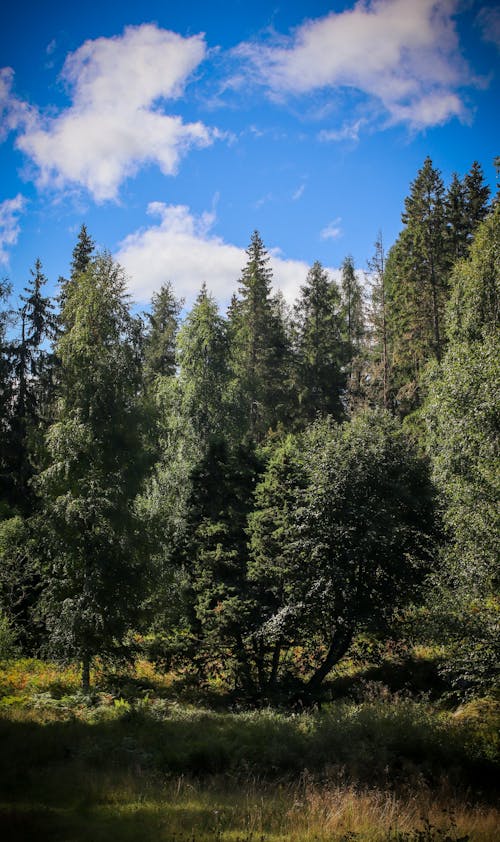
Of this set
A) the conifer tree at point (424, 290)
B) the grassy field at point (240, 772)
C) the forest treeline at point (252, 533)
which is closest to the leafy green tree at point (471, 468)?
the forest treeline at point (252, 533)

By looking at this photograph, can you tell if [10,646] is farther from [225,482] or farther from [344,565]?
[344,565]

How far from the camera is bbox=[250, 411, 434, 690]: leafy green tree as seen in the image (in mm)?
16719

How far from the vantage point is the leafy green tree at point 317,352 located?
4222 cm

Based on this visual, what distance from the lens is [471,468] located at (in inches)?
655

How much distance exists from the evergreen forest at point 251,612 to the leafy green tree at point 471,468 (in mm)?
79

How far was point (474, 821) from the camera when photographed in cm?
895

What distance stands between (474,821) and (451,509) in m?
8.55

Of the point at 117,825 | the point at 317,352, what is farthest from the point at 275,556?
the point at 317,352

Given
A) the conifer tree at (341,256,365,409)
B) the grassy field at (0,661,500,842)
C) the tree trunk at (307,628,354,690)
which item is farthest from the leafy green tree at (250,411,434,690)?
the conifer tree at (341,256,365,409)

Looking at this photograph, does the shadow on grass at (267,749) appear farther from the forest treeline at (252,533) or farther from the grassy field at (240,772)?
the forest treeline at (252,533)

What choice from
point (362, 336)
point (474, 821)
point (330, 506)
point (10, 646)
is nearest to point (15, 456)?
point (10, 646)

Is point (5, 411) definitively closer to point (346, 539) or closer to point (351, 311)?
point (346, 539)

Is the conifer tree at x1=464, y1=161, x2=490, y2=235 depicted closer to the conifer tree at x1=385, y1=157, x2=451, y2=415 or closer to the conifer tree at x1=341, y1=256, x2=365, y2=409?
the conifer tree at x1=385, y1=157, x2=451, y2=415

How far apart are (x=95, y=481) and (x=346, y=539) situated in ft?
26.7
